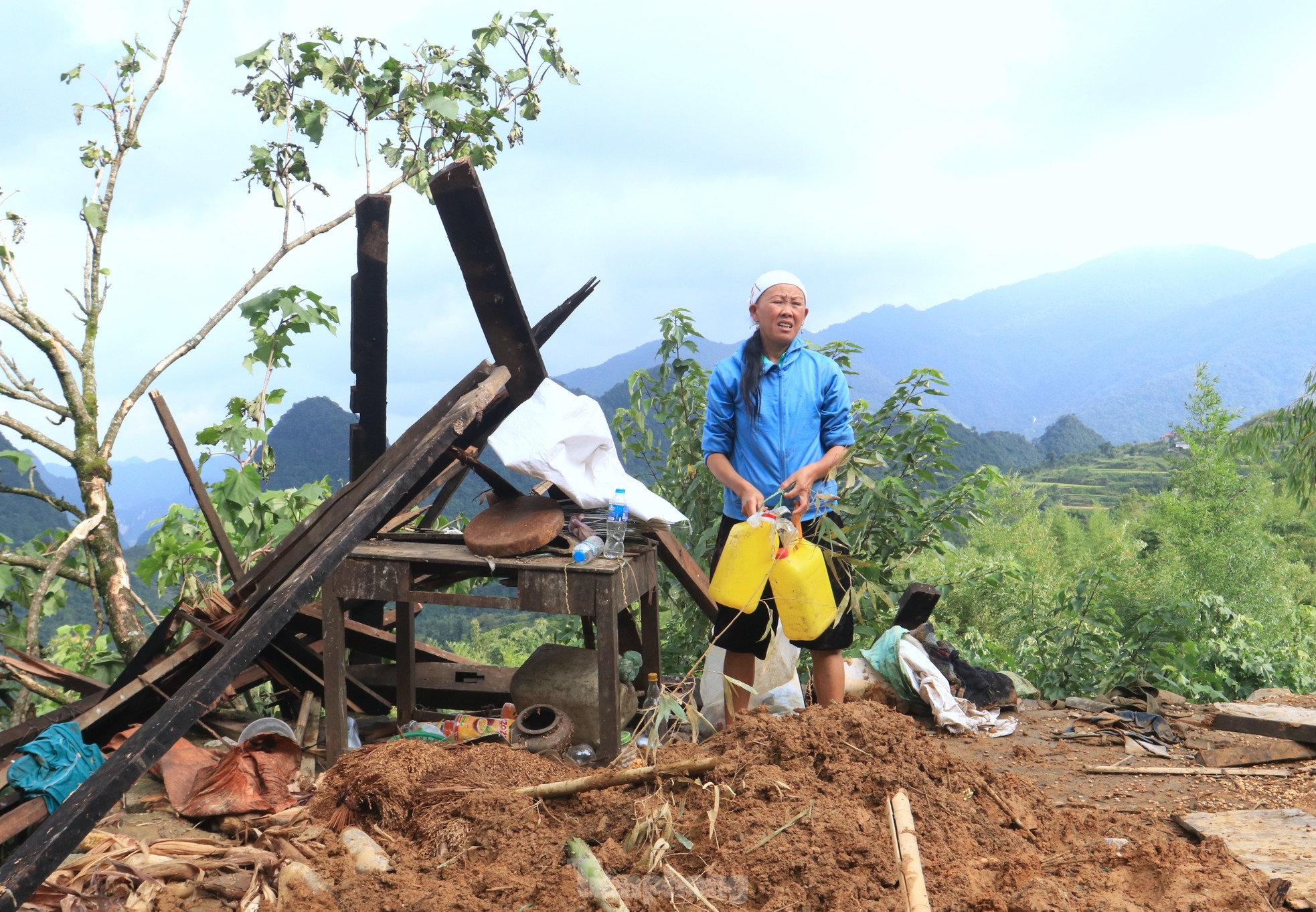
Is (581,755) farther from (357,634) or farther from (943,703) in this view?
(943,703)

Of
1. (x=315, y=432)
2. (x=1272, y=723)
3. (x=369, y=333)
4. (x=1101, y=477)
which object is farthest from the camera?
(x=1101, y=477)

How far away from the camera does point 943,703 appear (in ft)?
14.8

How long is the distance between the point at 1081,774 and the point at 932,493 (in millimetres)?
2147

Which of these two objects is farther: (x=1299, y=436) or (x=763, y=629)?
(x=1299, y=436)

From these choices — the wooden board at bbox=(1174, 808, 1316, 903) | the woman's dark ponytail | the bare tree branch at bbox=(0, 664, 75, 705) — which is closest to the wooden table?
the woman's dark ponytail

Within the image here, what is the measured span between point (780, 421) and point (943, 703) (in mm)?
1872

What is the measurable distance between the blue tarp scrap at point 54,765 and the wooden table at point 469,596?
0.93m

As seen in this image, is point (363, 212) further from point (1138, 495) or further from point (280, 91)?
point (1138, 495)

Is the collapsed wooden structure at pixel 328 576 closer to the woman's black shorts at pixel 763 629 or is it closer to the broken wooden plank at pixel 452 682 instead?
the broken wooden plank at pixel 452 682

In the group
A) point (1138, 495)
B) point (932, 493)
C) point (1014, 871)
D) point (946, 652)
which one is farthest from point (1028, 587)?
point (1138, 495)

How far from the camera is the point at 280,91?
19.4 feet

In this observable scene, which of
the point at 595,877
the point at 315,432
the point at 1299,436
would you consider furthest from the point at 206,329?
the point at 315,432

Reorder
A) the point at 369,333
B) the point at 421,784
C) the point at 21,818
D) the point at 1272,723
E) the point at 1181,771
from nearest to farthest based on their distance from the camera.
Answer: the point at 421,784 → the point at 21,818 → the point at 1181,771 → the point at 1272,723 → the point at 369,333

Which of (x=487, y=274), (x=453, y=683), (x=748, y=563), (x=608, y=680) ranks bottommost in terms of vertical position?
(x=453, y=683)
